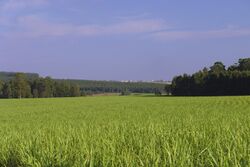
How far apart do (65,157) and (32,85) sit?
134 meters

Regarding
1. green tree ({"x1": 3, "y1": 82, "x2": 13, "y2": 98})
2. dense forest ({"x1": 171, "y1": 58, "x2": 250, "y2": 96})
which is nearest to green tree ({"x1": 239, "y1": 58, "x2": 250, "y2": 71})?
dense forest ({"x1": 171, "y1": 58, "x2": 250, "y2": 96})

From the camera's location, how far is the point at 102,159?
19.8 ft

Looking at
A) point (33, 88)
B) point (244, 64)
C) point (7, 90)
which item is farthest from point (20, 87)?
point (244, 64)

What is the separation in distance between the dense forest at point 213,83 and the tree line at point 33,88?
3922cm

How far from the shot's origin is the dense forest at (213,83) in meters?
101

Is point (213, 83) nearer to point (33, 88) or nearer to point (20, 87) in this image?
point (20, 87)

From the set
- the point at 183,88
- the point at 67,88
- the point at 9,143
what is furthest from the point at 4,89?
the point at 9,143

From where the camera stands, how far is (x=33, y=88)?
138000mm

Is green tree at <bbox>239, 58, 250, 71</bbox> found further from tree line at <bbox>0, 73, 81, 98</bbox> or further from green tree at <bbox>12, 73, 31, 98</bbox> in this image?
green tree at <bbox>12, 73, 31, 98</bbox>

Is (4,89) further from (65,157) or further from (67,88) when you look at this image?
(65,157)

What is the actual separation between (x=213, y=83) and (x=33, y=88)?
54022mm

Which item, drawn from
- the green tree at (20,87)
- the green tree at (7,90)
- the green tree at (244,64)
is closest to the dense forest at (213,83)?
the green tree at (244,64)

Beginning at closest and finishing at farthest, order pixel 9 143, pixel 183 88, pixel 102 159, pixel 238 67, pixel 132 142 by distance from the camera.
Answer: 1. pixel 102 159
2. pixel 132 142
3. pixel 9 143
4. pixel 183 88
5. pixel 238 67

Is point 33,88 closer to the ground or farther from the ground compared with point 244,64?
closer to the ground
